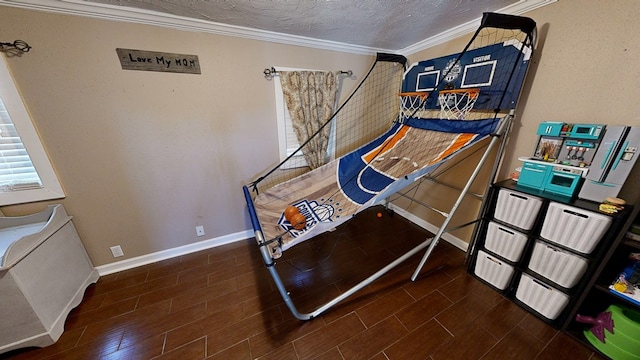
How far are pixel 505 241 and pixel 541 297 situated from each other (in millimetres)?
386

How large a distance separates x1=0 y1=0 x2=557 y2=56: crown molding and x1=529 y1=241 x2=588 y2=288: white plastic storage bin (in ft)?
5.43

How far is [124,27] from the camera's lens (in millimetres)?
1518

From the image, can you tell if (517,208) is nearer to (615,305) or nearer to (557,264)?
(557,264)

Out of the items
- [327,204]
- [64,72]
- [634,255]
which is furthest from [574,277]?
[64,72]

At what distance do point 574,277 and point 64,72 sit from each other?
365cm

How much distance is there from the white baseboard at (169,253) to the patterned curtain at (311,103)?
121 centimetres

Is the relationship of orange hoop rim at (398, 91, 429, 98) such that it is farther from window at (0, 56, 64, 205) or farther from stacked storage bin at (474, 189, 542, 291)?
window at (0, 56, 64, 205)

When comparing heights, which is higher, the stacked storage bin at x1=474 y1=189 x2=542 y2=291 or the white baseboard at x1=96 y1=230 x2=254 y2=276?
the stacked storage bin at x1=474 y1=189 x2=542 y2=291

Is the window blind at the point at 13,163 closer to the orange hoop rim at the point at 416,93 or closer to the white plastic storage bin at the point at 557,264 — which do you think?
the orange hoop rim at the point at 416,93

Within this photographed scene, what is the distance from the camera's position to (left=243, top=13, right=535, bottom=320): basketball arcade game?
139 centimetres

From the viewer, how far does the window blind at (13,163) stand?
139 centimetres

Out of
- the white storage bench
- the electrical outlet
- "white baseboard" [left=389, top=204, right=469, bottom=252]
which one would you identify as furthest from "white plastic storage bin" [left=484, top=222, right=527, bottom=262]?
the electrical outlet

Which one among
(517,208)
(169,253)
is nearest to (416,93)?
(517,208)

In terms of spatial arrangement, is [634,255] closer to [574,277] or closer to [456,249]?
[574,277]
